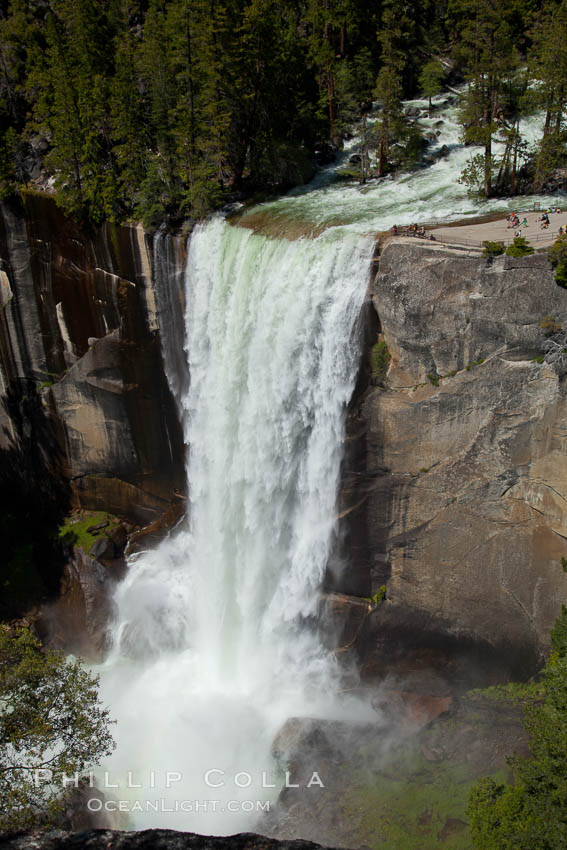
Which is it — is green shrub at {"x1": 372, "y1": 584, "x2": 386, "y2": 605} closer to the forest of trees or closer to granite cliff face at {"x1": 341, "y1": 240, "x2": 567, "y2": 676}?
granite cliff face at {"x1": 341, "y1": 240, "x2": 567, "y2": 676}

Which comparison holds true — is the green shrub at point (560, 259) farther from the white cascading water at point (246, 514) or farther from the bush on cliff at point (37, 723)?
the bush on cliff at point (37, 723)

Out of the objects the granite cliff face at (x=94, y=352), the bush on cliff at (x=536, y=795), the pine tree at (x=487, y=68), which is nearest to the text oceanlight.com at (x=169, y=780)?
the bush on cliff at (x=536, y=795)

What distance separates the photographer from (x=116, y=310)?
28.3 metres

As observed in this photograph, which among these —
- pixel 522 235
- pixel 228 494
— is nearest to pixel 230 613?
pixel 228 494

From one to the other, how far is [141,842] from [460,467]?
14947 millimetres

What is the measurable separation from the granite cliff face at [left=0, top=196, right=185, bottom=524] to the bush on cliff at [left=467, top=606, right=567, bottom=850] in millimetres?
18396

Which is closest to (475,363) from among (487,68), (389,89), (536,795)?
(536,795)

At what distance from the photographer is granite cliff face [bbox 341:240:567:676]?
18766 millimetres

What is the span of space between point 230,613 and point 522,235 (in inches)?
734

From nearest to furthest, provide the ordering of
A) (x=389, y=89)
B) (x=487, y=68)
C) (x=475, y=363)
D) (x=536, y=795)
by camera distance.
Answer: (x=536, y=795) < (x=475, y=363) < (x=487, y=68) < (x=389, y=89)

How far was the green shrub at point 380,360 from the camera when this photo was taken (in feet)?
70.0

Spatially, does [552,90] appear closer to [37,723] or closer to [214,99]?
[214,99]

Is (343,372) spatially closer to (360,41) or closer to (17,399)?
(17,399)

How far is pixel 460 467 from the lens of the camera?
67.7 feet
